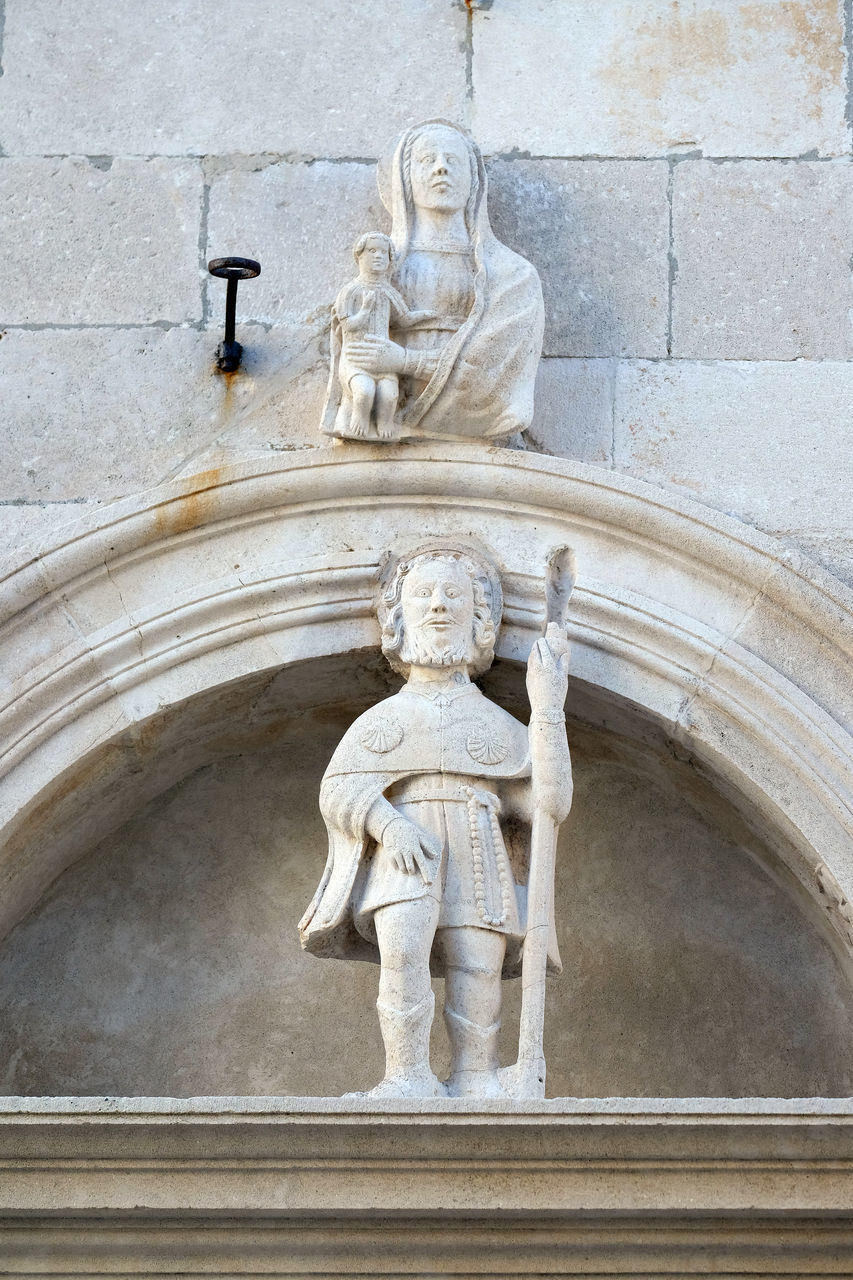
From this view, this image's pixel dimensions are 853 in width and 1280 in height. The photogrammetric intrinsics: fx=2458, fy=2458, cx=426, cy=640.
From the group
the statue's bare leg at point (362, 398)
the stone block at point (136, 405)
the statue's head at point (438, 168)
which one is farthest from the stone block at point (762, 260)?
the stone block at point (136, 405)

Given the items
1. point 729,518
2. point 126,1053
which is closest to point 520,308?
point 729,518

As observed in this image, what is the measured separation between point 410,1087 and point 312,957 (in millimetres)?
916

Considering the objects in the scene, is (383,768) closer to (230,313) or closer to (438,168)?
(230,313)

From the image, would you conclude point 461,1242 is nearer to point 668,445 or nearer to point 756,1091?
point 756,1091

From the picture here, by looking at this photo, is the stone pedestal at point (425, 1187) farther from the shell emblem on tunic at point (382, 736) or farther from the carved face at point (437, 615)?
the carved face at point (437, 615)

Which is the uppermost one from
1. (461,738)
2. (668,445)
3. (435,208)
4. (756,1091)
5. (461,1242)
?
(435,208)

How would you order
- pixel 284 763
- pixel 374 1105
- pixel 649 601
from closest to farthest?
1. pixel 374 1105
2. pixel 649 601
3. pixel 284 763

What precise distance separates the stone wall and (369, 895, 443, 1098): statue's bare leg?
1.20 m

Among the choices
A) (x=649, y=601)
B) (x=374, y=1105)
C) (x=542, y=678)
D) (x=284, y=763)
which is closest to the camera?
(x=374, y=1105)

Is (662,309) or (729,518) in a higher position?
(662,309)

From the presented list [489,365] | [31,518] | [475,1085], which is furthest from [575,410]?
[475,1085]

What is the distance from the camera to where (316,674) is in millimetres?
5488

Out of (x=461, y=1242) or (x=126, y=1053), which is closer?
(x=461, y=1242)

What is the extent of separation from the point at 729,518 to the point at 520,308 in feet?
2.16
